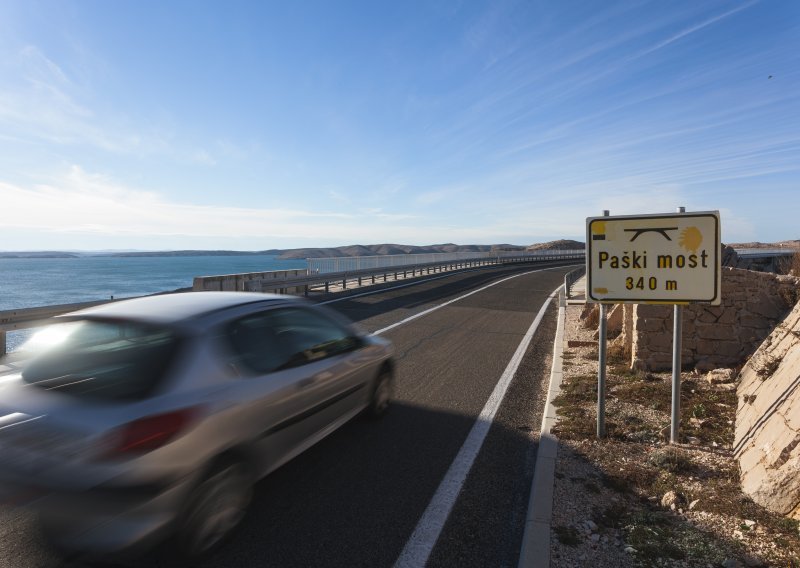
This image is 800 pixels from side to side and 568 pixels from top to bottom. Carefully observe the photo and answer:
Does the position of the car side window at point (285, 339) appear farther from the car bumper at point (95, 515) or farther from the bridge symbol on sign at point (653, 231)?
the bridge symbol on sign at point (653, 231)

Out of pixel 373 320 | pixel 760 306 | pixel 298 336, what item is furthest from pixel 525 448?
pixel 373 320

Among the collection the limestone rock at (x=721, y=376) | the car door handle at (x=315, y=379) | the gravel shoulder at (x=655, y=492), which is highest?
the car door handle at (x=315, y=379)

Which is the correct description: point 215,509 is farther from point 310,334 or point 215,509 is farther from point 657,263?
point 657,263

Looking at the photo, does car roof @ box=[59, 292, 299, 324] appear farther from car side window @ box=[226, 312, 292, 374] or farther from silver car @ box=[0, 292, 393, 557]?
car side window @ box=[226, 312, 292, 374]

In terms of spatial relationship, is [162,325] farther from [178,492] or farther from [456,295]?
[456,295]

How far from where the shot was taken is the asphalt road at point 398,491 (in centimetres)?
296

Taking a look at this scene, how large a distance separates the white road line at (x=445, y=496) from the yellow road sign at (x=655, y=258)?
5.95 feet

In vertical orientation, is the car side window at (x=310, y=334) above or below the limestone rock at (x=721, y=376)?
above

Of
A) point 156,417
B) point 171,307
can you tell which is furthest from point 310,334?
point 156,417

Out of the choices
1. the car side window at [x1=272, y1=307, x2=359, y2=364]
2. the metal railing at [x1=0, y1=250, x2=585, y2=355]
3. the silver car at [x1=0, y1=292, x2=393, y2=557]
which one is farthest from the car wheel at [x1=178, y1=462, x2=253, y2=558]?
the metal railing at [x1=0, y1=250, x2=585, y2=355]

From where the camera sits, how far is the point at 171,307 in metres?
3.50

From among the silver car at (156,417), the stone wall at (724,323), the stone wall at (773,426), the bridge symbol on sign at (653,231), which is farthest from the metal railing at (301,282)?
the stone wall at (773,426)

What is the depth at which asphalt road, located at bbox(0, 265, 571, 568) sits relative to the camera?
2.96m

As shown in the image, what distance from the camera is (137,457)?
8.11 ft
